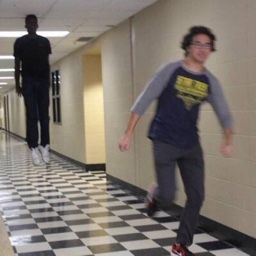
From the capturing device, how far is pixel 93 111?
1145 centimetres

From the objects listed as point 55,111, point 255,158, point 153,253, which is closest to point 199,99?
point 255,158

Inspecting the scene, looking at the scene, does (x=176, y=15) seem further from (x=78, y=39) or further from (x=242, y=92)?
(x=78, y=39)

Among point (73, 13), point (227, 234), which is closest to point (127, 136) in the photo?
point (227, 234)

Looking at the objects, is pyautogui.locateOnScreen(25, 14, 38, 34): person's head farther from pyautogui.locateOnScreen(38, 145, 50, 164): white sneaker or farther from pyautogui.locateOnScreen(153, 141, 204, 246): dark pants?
pyautogui.locateOnScreen(153, 141, 204, 246): dark pants

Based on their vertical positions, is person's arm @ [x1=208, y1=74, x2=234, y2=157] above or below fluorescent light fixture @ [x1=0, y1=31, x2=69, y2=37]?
below

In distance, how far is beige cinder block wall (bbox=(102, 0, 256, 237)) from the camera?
4.74m

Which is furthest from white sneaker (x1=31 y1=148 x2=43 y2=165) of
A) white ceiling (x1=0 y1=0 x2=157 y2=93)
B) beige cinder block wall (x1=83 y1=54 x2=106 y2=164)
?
beige cinder block wall (x1=83 y1=54 x2=106 y2=164)

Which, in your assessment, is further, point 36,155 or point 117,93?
point 117,93

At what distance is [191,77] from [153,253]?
201cm

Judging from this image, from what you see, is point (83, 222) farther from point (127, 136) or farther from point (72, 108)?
point (72, 108)

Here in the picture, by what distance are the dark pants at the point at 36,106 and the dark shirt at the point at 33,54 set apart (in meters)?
0.09

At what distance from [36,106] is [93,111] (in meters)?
6.76

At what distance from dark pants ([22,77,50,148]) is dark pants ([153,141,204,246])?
4.65 ft

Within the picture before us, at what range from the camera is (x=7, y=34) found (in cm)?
921
